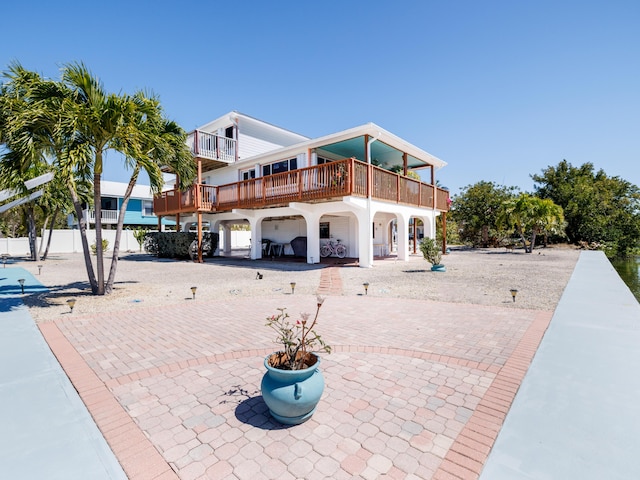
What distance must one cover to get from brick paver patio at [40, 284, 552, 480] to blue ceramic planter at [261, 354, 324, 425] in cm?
17

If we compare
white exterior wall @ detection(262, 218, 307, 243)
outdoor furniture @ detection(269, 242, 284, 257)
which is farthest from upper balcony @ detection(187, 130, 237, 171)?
outdoor furniture @ detection(269, 242, 284, 257)

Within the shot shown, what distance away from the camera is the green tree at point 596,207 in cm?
2791

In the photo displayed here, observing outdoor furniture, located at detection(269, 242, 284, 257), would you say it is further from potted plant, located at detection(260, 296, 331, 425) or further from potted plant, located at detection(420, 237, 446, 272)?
potted plant, located at detection(260, 296, 331, 425)

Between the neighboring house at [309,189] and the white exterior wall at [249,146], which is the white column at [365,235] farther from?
the white exterior wall at [249,146]

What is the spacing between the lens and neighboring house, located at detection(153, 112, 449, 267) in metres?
13.0

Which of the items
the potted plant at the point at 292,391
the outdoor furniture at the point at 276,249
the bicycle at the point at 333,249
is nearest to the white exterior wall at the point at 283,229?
the outdoor furniture at the point at 276,249

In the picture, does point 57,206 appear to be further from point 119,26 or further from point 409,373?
point 409,373

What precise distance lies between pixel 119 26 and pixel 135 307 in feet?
31.5

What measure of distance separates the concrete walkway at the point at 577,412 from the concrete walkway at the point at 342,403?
0.05 ft

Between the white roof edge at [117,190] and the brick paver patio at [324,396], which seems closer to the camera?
the brick paver patio at [324,396]

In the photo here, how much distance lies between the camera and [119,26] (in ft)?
33.5

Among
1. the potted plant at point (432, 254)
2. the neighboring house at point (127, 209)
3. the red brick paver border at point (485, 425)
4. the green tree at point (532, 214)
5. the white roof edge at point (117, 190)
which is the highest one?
the white roof edge at point (117, 190)

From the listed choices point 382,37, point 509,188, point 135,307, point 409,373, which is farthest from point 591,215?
point 135,307

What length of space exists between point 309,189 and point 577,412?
455 inches
